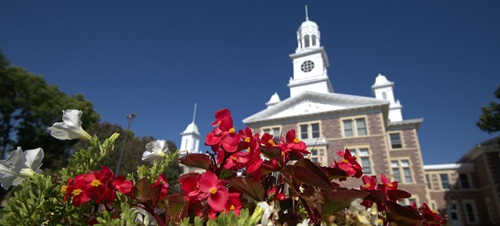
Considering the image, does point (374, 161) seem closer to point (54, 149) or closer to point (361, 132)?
point (361, 132)

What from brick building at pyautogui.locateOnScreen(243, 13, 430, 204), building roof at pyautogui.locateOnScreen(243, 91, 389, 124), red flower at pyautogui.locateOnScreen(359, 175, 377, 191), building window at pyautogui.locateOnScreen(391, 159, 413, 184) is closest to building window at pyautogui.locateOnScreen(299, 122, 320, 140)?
brick building at pyautogui.locateOnScreen(243, 13, 430, 204)

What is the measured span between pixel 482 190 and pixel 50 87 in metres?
47.0

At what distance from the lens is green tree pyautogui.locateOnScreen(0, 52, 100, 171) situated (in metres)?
22.5

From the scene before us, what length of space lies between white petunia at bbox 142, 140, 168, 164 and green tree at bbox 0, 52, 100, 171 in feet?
83.9

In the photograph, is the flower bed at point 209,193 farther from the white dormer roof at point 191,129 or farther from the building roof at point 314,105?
the white dormer roof at point 191,129

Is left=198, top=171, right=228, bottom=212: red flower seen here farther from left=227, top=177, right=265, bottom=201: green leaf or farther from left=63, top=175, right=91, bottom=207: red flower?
left=63, top=175, right=91, bottom=207: red flower

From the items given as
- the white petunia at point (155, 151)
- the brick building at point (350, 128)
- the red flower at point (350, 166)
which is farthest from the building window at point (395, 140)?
the white petunia at point (155, 151)

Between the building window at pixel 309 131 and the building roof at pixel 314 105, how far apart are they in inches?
42.0

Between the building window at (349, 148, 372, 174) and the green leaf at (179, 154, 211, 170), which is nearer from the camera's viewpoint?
the green leaf at (179, 154, 211, 170)

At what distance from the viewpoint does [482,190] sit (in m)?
26.4

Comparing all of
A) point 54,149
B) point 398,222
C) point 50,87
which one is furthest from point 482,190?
point 50,87

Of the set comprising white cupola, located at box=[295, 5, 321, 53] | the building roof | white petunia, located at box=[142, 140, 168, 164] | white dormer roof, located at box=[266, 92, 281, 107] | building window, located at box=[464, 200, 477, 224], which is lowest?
building window, located at box=[464, 200, 477, 224]

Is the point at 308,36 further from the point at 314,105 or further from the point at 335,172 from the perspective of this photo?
the point at 335,172

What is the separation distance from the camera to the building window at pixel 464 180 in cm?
2779
